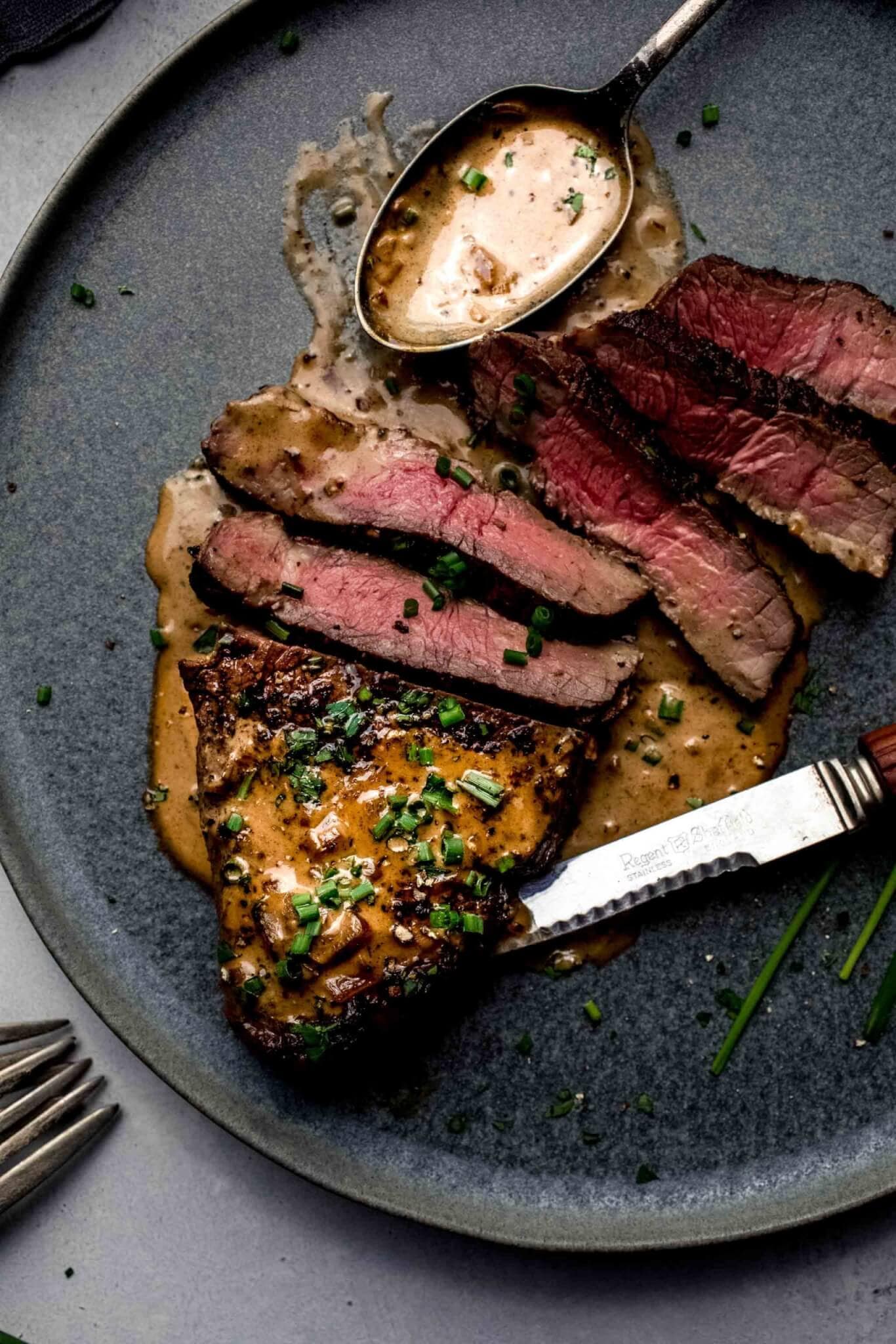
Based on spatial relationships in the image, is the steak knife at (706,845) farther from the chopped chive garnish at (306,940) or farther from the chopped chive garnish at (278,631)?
the chopped chive garnish at (278,631)

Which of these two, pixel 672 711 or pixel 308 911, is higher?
pixel 308 911

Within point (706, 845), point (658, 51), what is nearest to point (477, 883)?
point (706, 845)

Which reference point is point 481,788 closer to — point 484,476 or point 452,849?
point 452,849

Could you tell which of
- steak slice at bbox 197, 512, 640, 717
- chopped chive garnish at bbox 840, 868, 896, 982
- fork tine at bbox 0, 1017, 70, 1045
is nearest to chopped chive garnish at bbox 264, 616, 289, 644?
steak slice at bbox 197, 512, 640, 717

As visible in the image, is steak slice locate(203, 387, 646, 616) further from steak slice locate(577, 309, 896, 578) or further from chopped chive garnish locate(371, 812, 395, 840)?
chopped chive garnish locate(371, 812, 395, 840)

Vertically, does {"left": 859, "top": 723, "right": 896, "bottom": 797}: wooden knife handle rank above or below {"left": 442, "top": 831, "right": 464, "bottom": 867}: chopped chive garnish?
below

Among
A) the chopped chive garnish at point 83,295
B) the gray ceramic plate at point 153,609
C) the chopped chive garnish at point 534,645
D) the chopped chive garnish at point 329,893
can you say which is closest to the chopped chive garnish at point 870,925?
the gray ceramic plate at point 153,609
